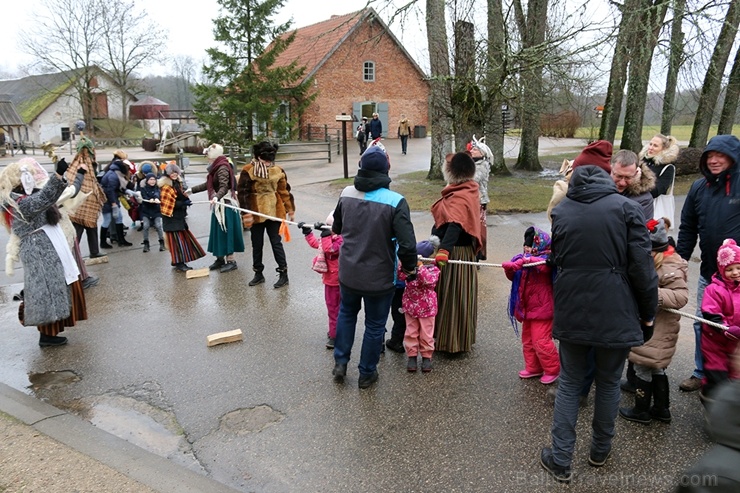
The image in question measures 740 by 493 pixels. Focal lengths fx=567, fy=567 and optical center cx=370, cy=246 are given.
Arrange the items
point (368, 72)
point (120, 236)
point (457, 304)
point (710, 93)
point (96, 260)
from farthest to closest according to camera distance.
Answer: point (368, 72) → point (710, 93) → point (120, 236) → point (96, 260) → point (457, 304)

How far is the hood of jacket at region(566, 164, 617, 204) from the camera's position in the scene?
3.16m

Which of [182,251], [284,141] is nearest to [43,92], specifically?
[284,141]

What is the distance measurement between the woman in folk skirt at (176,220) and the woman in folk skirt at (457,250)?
4380 millimetres

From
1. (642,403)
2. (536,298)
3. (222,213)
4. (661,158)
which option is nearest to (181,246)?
(222,213)

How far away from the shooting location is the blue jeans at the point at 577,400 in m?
3.36

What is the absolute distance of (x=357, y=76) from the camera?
34.1 meters

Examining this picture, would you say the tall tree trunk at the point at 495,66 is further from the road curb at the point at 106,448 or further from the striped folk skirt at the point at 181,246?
the road curb at the point at 106,448

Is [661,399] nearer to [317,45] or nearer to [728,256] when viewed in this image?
[728,256]

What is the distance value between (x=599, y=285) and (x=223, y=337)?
147 inches

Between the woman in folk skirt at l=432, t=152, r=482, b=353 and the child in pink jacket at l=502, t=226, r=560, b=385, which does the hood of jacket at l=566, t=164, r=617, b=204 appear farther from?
the woman in folk skirt at l=432, t=152, r=482, b=353

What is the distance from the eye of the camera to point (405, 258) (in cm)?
438

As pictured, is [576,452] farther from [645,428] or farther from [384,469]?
[384,469]

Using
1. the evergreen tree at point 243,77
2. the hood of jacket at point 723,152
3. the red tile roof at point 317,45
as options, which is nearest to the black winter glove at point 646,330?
the hood of jacket at point 723,152

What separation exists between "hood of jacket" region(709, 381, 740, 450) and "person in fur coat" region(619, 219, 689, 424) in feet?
7.79
